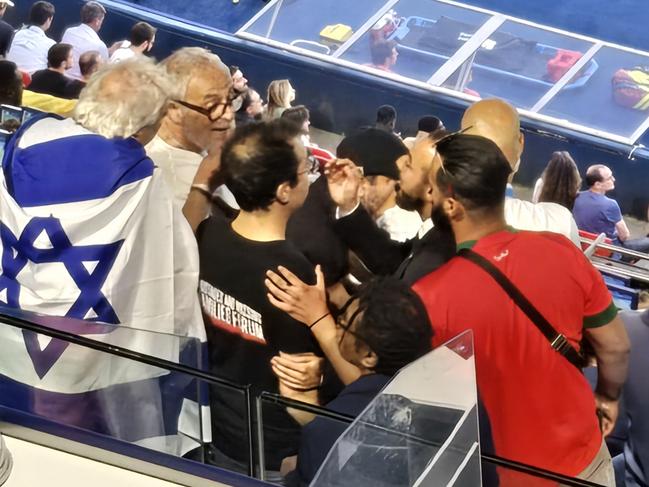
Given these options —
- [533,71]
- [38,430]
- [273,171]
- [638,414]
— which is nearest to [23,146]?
[273,171]

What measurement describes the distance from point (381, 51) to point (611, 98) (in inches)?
53.6

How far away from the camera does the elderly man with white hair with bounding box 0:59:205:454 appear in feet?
5.14

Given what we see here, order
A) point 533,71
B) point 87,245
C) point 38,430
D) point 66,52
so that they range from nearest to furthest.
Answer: point 38,430, point 87,245, point 66,52, point 533,71

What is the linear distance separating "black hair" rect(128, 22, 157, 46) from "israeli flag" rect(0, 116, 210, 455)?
3.31 meters

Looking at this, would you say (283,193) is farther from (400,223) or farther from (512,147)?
(512,147)

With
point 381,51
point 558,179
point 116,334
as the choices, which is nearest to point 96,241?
point 116,334

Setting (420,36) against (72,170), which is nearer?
(72,170)

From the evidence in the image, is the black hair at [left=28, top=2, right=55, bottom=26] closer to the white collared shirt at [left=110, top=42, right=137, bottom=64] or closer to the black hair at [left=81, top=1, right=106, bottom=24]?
the black hair at [left=81, top=1, right=106, bottom=24]

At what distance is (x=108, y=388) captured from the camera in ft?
5.14

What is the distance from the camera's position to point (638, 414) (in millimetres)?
1971

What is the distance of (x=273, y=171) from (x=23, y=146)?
18.2 inches

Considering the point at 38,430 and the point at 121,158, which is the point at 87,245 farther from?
the point at 38,430

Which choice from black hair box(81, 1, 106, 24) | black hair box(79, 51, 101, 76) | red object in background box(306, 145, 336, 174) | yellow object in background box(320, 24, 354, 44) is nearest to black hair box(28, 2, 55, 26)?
black hair box(81, 1, 106, 24)

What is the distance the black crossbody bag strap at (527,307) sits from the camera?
5.31ft
